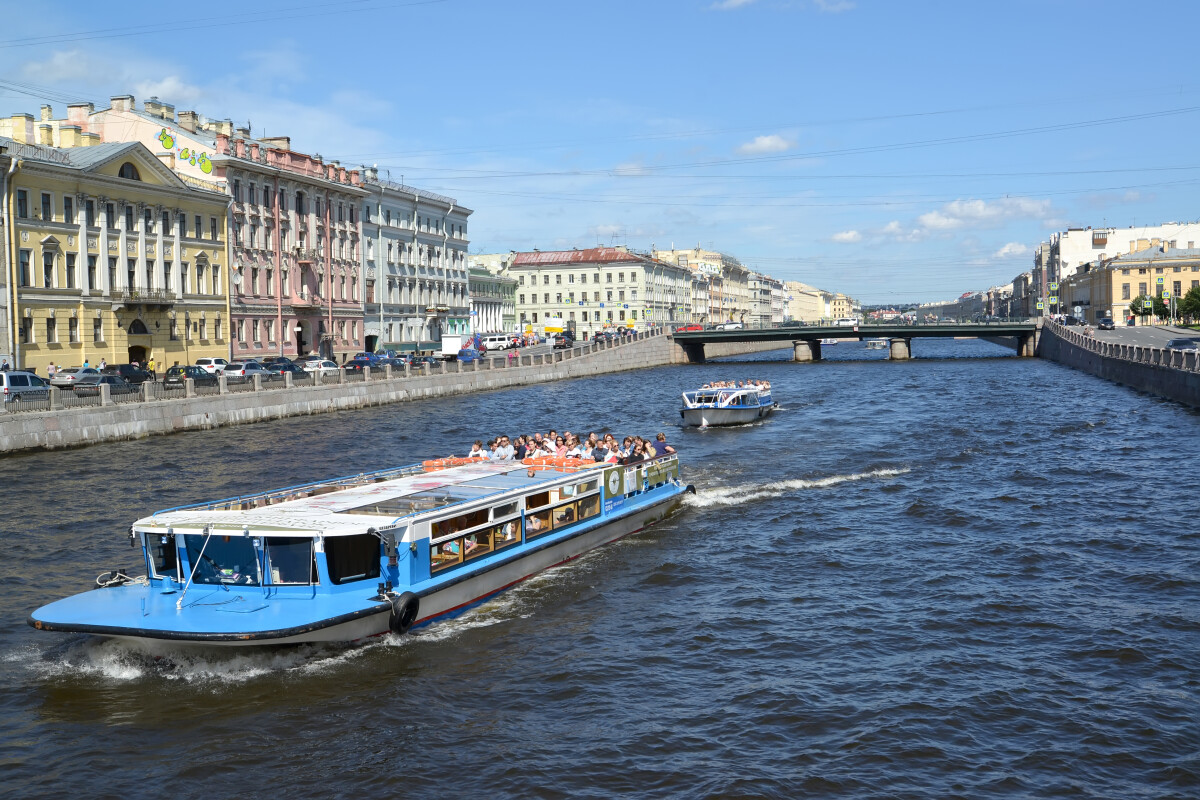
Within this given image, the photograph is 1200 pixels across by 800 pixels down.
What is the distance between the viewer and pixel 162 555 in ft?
44.4

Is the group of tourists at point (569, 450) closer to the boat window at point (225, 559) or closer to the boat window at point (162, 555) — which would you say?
the boat window at point (225, 559)

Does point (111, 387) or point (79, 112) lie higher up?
point (79, 112)

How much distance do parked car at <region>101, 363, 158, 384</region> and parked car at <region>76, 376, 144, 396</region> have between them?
41.9 inches

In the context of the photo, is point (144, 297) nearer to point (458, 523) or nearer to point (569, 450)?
point (569, 450)

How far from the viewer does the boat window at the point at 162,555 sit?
44.3ft

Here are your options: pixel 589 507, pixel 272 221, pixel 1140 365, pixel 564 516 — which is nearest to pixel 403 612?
pixel 564 516

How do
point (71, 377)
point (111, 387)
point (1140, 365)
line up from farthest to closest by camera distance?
→ point (1140, 365), point (71, 377), point (111, 387)

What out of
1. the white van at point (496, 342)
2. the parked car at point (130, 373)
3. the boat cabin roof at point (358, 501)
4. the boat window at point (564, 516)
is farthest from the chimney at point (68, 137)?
the boat window at point (564, 516)

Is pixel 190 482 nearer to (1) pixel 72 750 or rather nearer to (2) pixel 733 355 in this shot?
(1) pixel 72 750

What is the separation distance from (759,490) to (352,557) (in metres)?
14.2

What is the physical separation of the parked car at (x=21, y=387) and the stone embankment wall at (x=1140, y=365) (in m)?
39.6

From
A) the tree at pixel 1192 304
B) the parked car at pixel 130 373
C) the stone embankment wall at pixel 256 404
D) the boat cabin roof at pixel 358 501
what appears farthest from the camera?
the tree at pixel 1192 304

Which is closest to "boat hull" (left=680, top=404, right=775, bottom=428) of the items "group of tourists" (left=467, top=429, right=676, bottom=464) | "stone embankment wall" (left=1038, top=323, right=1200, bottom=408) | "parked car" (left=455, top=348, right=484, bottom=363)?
"stone embankment wall" (left=1038, top=323, right=1200, bottom=408)

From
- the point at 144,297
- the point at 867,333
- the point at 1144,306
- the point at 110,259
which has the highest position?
the point at 1144,306
